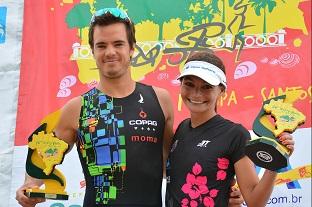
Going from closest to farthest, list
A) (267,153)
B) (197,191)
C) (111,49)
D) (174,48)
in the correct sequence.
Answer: (267,153) < (197,191) < (111,49) < (174,48)

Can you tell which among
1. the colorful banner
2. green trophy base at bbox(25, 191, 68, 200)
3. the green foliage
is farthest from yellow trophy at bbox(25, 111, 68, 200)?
the green foliage

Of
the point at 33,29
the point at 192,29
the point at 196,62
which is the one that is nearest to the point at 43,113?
the point at 33,29

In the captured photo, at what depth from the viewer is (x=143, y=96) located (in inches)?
61.1

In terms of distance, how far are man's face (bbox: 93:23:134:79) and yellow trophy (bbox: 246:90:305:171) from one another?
1.52 feet

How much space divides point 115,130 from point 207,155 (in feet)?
1.00

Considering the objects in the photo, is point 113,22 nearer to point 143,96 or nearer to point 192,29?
point 143,96

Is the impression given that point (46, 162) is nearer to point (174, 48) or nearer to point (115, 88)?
point (115, 88)

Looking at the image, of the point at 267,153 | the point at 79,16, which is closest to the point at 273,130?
the point at 267,153

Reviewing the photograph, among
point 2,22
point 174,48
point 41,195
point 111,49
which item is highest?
point 2,22

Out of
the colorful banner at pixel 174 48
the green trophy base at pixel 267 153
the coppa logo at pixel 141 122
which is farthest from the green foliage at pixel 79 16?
the green trophy base at pixel 267 153

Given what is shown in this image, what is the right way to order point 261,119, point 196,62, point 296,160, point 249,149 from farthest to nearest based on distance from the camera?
point 296,160, point 196,62, point 261,119, point 249,149

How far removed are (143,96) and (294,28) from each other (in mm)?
→ 1180

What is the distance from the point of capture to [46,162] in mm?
1515

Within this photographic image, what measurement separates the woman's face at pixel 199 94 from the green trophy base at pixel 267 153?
0.26 meters
